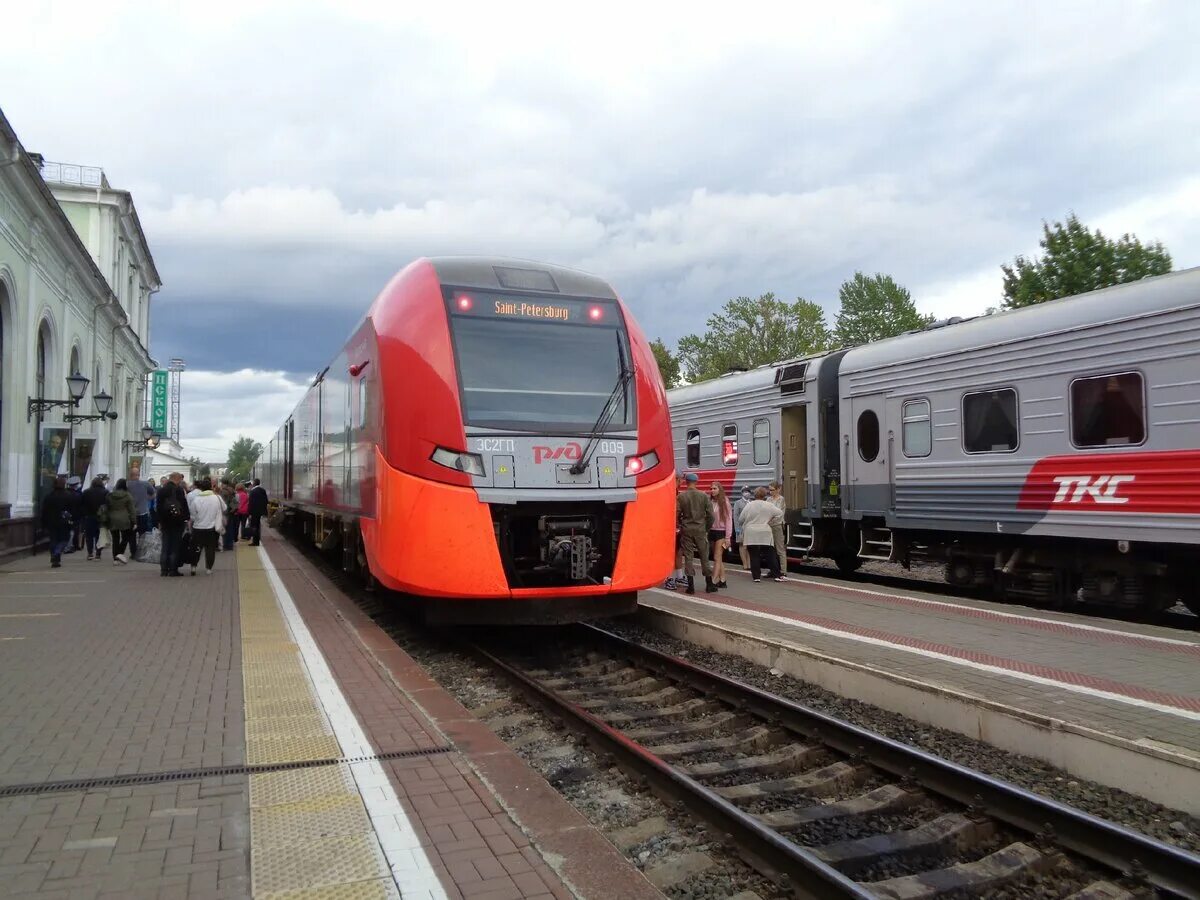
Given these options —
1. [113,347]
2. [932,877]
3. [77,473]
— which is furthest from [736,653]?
[113,347]

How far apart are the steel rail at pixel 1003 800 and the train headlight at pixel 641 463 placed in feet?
7.02

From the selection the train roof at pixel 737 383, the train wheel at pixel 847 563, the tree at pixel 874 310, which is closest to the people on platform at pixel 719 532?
the train roof at pixel 737 383

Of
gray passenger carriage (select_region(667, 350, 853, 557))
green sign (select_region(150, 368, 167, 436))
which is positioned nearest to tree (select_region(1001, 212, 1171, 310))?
gray passenger carriage (select_region(667, 350, 853, 557))

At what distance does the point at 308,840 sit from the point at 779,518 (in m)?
9.80

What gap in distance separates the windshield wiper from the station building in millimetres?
13501

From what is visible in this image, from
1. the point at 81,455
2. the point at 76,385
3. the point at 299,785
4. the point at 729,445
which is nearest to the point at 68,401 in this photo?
the point at 76,385

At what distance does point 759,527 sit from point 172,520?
8936 millimetres

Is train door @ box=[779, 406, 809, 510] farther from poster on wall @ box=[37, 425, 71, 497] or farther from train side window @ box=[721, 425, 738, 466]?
poster on wall @ box=[37, 425, 71, 497]

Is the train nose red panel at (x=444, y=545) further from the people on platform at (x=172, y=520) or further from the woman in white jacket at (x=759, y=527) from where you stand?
the people on platform at (x=172, y=520)

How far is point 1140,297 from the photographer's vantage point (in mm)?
9359

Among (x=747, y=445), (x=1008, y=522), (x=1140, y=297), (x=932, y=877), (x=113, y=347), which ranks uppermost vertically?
(x=113, y=347)

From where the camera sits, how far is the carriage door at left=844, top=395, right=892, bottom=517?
12758mm

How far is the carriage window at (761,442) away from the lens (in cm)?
1542

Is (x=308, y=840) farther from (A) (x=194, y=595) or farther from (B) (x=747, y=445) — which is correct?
(B) (x=747, y=445)
